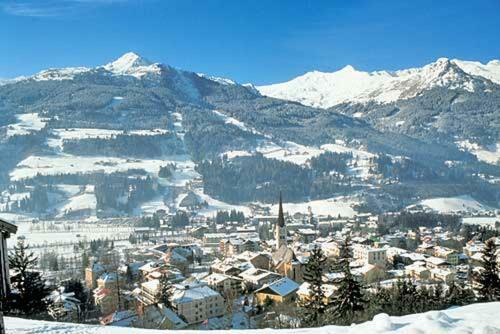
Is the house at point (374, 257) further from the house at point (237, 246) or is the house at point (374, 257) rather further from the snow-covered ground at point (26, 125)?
the snow-covered ground at point (26, 125)

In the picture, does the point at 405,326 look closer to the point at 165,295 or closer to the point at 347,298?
the point at 347,298

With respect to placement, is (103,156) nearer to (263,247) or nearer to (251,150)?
(251,150)

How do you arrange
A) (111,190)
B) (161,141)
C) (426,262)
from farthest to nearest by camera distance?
(161,141) < (111,190) < (426,262)

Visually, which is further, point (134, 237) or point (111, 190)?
point (111, 190)

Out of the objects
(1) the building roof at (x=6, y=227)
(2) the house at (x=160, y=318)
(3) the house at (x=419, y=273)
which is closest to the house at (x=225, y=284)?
(2) the house at (x=160, y=318)

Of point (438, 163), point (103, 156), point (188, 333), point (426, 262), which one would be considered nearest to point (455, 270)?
point (426, 262)

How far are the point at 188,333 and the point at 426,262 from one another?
4798 cm

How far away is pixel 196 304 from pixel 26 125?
15469 cm

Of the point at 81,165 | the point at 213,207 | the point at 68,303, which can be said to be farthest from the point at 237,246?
the point at 81,165

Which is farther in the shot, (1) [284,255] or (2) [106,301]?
(1) [284,255]

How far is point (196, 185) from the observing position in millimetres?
129500

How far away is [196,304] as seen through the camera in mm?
31844

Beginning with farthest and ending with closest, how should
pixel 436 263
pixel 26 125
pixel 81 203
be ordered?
pixel 26 125
pixel 81 203
pixel 436 263

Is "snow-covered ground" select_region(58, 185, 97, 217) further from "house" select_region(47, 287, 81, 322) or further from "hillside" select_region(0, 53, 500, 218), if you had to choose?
"house" select_region(47, 287, 81, 322)
